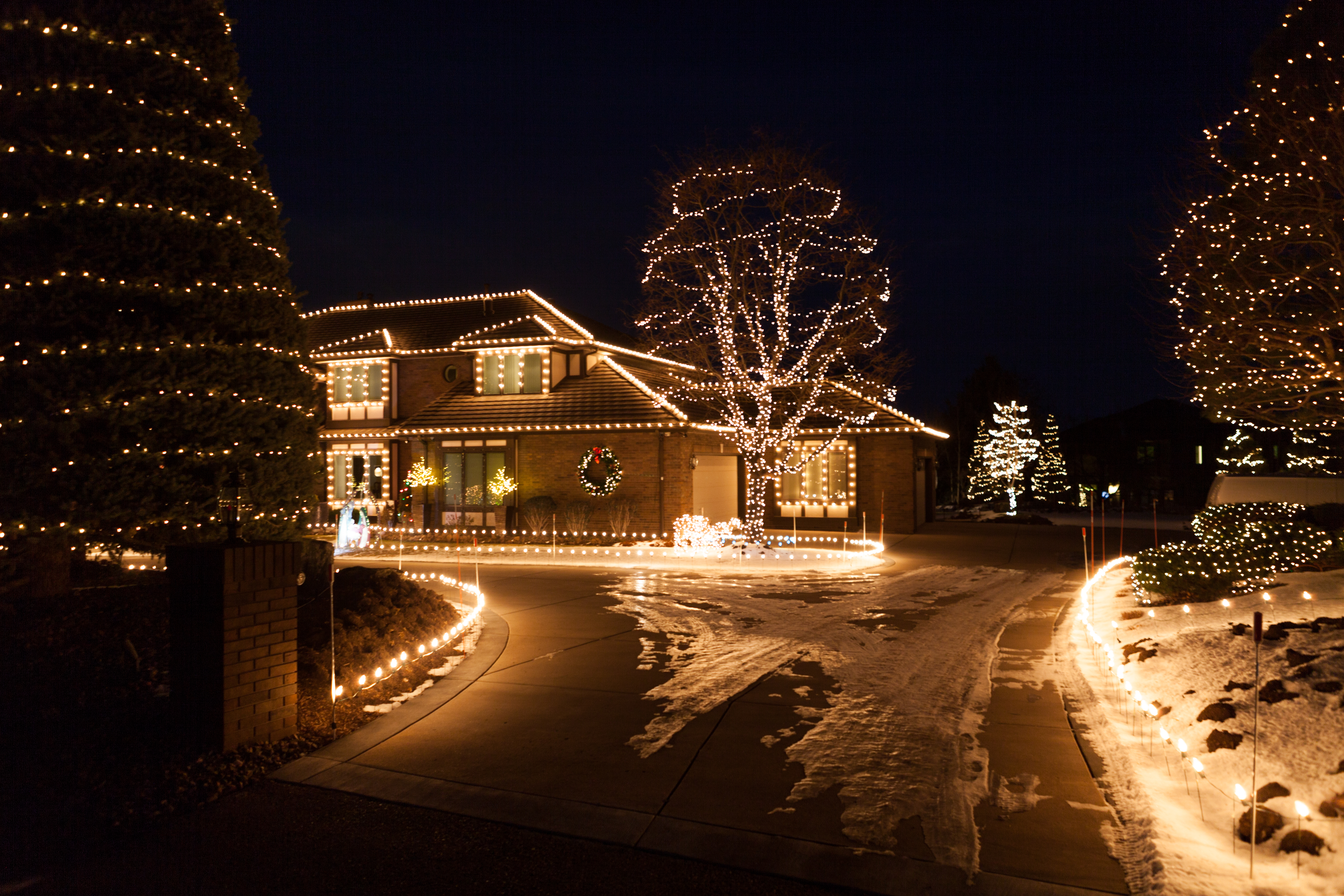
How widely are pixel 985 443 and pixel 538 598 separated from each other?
3700cm

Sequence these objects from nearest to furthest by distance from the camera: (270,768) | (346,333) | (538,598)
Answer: (270,768), (538,598), (346,333)

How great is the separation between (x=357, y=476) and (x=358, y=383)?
324 centimetres

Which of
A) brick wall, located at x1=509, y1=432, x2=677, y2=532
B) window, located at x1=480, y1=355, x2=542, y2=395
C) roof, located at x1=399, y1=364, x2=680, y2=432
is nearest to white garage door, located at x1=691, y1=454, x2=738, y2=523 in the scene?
brick wall, located at x1=509, y1=432, x2=677, y2=532

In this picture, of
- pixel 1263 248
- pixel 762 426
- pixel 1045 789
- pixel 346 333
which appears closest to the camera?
pixel 1045 789

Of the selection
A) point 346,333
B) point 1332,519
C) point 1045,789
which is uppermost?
point 346,333

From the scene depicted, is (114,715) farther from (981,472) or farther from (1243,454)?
(981,472)

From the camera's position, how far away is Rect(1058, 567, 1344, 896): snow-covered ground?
3979 mm

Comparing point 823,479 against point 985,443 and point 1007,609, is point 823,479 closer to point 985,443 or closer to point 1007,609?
point 1007,609

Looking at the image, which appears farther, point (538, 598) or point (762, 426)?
point (762, 426)

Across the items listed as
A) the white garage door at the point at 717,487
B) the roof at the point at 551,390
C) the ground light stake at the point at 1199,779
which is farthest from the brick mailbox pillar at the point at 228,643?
the white garage door at the point at 717,487

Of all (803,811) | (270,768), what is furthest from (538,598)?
(803,811)

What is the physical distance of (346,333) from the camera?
3130 cm

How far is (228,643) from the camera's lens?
550cm

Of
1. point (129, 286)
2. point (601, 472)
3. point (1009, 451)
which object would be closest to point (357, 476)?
point (601, 472)
